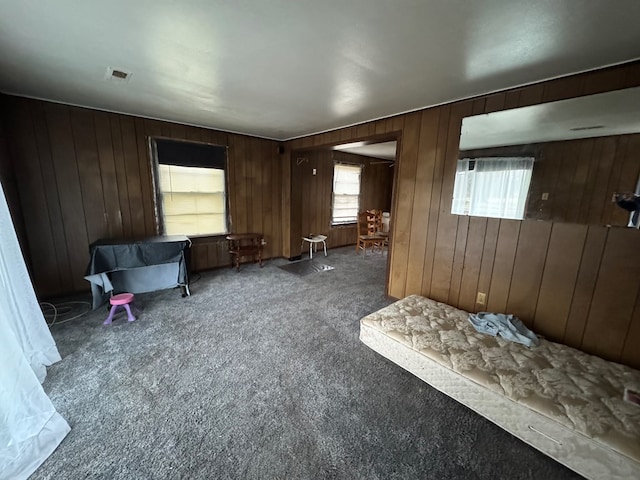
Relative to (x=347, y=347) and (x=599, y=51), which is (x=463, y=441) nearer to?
(x=347, y=347)

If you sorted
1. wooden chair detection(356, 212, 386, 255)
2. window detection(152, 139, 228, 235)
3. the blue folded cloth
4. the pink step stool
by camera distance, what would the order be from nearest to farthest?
the blue folded cloth → the pink step stool → window detection(152, 139, 228, 235) → wooden chair detection(356, 212, 386, 255)

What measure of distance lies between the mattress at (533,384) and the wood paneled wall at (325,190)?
339 cm

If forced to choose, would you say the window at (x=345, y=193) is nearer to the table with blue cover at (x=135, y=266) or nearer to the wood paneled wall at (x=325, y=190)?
the wood paneled wall at (x=325, y=190)

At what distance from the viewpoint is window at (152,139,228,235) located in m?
3.67

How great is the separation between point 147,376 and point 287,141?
421 centimetres

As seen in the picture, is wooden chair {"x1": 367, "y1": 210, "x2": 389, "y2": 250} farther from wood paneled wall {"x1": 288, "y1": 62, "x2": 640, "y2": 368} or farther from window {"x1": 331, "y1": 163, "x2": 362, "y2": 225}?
wood paneled wall {"x1": 288, "y1": 62, "x2": 640, "y2": 368}

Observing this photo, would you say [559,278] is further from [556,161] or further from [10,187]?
[10,187]

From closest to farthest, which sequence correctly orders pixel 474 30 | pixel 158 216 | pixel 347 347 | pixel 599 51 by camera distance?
Answer: pixel 474 30
pixel 599 51
pixel 347 347
pixel 158 216

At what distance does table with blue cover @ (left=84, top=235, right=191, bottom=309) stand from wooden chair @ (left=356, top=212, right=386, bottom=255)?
3589mm

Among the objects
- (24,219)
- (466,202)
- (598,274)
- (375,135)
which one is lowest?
(598,274)

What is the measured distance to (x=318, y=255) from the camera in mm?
5434

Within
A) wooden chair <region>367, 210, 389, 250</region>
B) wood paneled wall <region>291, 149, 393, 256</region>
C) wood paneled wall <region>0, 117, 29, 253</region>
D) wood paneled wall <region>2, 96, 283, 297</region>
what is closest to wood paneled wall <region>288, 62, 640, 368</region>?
wood paneled wall <region>291, 149, 393, 256</region>

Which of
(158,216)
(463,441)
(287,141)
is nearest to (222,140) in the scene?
(287,141)

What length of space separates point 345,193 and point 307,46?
178 inches
